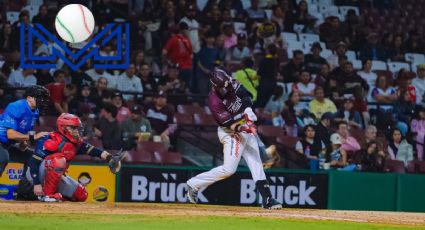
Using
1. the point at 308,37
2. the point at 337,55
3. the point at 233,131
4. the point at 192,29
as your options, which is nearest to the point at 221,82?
the point at 233,131

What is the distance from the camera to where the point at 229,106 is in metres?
15.1

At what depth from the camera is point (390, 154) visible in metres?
22.0

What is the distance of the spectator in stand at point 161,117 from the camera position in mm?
20688

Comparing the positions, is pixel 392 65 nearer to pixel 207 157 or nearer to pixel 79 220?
pixel 207 157

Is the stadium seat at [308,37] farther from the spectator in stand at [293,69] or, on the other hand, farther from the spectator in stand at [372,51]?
the spectator in stand at [293,69]

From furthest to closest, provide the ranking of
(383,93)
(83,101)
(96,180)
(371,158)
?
1. (383,93)
2. (371,158)
3. (83,101)
4. (96,180)

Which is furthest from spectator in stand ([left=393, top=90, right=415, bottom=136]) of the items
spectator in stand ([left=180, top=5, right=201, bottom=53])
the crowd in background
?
spectator in stand ([left=180, top=5, right=201, bottom=53])

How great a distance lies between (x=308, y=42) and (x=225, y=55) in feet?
10.6

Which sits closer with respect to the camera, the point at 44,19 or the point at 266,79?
the point at 44,19

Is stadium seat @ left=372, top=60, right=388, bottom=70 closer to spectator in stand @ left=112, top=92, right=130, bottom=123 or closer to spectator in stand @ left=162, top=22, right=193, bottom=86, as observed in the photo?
spectator in stand @ left=162, top=22, right=193, bottom=86

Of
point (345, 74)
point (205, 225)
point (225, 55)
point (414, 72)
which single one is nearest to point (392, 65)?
point (414, 72)

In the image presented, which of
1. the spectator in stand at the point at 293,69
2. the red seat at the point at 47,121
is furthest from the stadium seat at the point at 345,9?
the red seat at the point at 47,121

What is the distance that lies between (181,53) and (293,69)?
265cm

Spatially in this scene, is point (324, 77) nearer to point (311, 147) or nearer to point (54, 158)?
point (311, 147)
